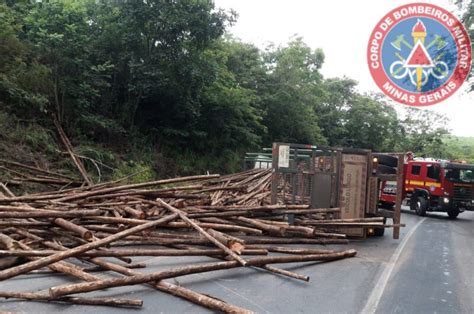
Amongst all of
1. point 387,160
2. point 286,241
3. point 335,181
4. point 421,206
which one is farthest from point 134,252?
point 421,206

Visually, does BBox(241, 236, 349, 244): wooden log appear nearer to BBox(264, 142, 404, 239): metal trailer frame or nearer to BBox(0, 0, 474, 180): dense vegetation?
BBox(264, 142, 404, 239): metal trailer frame

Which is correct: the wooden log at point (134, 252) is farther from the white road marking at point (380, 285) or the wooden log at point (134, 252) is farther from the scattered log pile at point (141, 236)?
the white road marking at point (380, 285)

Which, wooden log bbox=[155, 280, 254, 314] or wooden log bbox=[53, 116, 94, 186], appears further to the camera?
wooden log bbox=[53, 116, 94, 186]

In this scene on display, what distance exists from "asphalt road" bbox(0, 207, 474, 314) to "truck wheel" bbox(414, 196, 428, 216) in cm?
1059

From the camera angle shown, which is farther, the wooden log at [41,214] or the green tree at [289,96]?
the green tree at [289,96]

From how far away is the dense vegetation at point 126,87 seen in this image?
44.4 ft

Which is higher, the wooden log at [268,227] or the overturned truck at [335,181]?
the overturned truck at [335,181]

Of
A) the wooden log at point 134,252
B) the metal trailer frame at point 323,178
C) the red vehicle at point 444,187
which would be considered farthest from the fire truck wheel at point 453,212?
the wooden log at point 134,252

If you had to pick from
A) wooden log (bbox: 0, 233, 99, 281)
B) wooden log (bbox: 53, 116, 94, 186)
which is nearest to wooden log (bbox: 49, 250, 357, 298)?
wooden log (bbox: 0, 233, 99, 281)

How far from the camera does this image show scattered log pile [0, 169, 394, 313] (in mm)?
4918

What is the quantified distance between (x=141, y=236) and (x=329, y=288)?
3.12 metres

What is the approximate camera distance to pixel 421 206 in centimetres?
1848

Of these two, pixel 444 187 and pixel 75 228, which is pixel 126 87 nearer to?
pixel 75 228

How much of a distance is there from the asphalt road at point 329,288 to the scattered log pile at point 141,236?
15 cm
